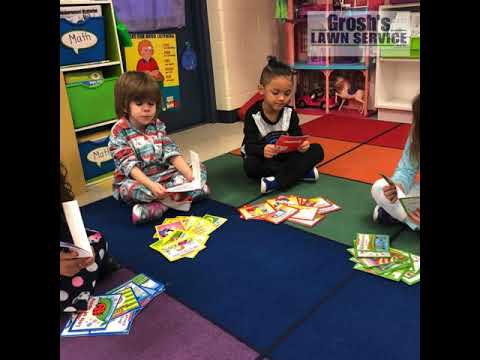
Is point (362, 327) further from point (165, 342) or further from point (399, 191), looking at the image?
point (399, 191)

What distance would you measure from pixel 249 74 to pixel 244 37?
356 millimetres

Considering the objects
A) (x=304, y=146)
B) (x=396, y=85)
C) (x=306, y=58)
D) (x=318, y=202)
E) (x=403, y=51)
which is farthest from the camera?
(x=306, y=58)

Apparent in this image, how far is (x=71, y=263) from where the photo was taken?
1.35m

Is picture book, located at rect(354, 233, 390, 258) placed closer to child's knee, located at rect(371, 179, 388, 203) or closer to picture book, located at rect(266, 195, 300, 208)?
child's knee, located at rect(371, 179, 388, 203)

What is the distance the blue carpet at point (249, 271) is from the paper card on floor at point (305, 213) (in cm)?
10

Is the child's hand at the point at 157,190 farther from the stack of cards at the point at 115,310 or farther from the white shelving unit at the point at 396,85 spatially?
the white shelving unit at the point at 396,85

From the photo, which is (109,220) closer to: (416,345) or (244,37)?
(416,345)

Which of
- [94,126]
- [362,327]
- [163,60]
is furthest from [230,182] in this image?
[163,60]

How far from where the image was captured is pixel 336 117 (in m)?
3.91

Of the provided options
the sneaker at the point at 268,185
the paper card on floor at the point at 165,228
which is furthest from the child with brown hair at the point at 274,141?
the paper card on floor at the point at 165,228

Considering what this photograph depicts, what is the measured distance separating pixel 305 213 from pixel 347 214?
0.20 m

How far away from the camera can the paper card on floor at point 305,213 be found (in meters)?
2.01
